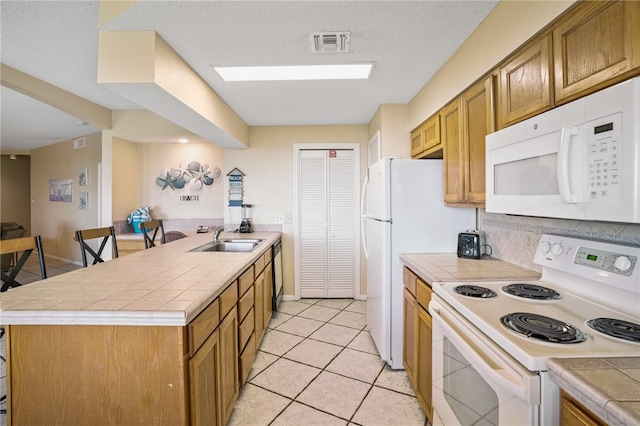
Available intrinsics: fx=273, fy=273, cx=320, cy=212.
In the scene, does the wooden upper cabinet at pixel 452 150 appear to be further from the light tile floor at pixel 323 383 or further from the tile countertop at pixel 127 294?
the tile countertop at pixel 127 294

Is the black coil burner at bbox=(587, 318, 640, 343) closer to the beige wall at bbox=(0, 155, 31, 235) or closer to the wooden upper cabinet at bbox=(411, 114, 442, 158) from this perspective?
the wooden upper cabinet at bbox=(411, 114, 442, 158)

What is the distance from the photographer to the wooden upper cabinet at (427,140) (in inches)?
85.9

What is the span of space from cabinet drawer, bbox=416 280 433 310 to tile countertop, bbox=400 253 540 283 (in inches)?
1.8

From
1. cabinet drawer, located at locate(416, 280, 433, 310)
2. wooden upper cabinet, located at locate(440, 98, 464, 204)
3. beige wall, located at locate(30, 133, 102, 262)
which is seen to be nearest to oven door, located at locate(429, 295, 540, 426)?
cabinet drawer, located at locate(416, 280, 433, 310)

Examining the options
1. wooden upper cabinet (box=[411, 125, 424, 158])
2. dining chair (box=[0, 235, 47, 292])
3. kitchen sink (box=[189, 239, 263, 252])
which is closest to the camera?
dining chair (box=[0, 235, 47, 292])

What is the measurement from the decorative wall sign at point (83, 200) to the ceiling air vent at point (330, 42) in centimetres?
567

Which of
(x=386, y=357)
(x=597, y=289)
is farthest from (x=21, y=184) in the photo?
(x=597, y=289)

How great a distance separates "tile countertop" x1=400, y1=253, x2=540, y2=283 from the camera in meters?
1.50

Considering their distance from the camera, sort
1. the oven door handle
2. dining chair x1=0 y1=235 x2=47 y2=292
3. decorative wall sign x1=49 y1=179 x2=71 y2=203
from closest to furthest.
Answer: the oven door handle
dining chair x1=0 y1=235 x2=47 y2=292
decorative wall sign x1=49 y1=179 x2=71 y2=203

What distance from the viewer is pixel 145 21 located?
59.2 inches

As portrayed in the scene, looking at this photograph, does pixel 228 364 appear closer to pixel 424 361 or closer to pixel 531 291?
pixel 424 361

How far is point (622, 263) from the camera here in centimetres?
100

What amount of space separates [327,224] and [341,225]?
19 cm

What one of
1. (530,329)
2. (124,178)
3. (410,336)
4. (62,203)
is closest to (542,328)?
(530,329)
